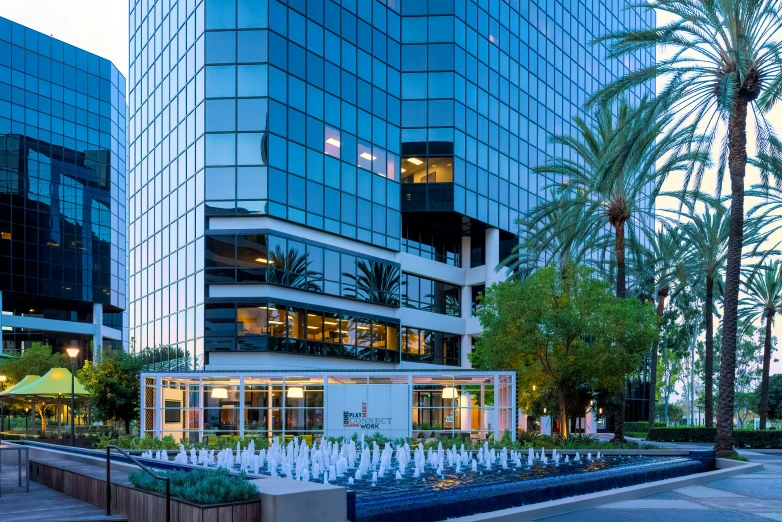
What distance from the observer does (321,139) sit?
4541 cm

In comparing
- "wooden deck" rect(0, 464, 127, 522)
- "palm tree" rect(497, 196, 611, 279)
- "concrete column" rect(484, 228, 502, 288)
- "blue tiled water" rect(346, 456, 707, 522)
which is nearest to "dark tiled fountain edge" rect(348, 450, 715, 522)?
"blue tiled water" rect(346, 456, 707, 522)

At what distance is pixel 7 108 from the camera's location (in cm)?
7625

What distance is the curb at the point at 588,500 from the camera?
14578 millimetres

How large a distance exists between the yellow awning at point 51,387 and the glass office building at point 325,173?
7760 millimetres

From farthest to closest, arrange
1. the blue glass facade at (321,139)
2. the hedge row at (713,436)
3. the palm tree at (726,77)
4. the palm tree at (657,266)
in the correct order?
the hedge row at (713,436), the palm tree at (657,266), the blue glass facade at (321,139), the palm tree at (726,77)

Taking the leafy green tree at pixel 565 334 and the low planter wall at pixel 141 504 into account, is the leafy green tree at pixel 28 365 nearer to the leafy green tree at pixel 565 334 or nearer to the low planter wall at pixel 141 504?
the leafy green tree at pixel 565 334

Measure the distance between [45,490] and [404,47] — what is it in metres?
41.3

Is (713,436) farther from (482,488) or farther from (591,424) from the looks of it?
(482,488)

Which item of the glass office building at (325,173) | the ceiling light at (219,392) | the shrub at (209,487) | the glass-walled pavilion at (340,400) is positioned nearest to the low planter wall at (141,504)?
the shrub at (209,487)

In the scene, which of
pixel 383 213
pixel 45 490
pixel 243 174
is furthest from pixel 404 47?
pixel 45 490

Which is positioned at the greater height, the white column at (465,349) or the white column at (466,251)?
the white column at (466,251)

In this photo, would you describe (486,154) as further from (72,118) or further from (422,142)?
(72,118)

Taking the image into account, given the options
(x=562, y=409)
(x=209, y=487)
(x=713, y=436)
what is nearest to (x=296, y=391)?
(x=562, y=409)

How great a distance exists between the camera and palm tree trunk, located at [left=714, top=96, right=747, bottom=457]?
28.6 metres
